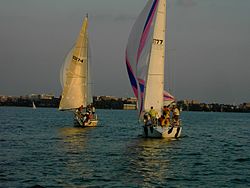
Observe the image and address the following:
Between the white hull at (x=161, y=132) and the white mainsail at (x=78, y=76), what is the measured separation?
16.2 m

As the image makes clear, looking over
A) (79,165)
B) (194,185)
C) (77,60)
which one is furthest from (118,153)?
(77,60)

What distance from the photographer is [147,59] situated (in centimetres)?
3088

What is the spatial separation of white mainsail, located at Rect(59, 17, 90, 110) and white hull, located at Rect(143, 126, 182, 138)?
16.2 metres

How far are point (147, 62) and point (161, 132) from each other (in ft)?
→ 15.1

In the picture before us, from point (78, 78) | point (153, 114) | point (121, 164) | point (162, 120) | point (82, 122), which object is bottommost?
point (121, 164)

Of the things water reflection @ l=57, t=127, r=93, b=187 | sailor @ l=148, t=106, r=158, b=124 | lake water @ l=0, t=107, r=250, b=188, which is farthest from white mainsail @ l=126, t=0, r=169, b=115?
water reflection @ l=57, t=127, r=93, b=187

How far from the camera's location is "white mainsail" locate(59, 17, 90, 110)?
149 feet

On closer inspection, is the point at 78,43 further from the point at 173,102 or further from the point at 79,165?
the point at 79,165

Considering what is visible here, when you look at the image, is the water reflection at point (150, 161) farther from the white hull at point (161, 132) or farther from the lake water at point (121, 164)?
the white hull at point (161, 132)

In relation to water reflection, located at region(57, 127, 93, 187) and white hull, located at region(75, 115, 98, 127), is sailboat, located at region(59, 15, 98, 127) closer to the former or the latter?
white hull, located at region(75, 115, 98, 127)

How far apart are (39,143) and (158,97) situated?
317 inches

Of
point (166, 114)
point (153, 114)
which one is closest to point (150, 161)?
point (153, 114)

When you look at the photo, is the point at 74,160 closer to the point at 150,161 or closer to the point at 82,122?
the point at 150,161

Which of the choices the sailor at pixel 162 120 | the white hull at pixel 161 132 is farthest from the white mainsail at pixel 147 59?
the white hull at pixel 161 132
